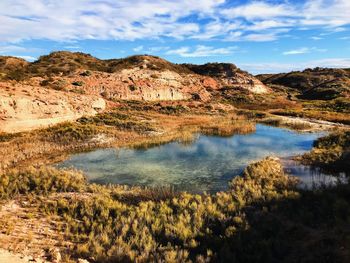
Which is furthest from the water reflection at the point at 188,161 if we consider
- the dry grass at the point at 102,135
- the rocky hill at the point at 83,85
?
the rocky hill at the point at 83,85

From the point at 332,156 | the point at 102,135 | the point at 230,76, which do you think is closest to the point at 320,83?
the point at 230,76

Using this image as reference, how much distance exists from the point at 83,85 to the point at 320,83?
3865 inches

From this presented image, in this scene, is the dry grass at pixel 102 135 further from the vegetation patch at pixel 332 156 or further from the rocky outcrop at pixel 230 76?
the rocky outcrop at pixel 230 76

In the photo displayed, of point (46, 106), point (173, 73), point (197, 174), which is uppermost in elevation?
point (173, 73)

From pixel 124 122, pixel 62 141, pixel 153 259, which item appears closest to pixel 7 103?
pixel 62 141

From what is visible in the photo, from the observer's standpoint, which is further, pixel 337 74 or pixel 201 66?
pixel 337 74

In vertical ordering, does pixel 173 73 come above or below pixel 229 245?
above

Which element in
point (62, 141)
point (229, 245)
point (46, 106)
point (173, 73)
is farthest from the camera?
point (173, 73)

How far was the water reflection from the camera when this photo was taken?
21797 mm

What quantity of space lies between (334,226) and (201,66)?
352ft

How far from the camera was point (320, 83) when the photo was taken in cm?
12800

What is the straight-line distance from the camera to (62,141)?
3253 cm

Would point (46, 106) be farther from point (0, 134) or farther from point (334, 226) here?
point (334, 226)

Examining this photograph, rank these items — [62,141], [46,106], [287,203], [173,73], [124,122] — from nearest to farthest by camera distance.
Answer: [287,203], [62,141], [46,106], [124,122], [173,73]
